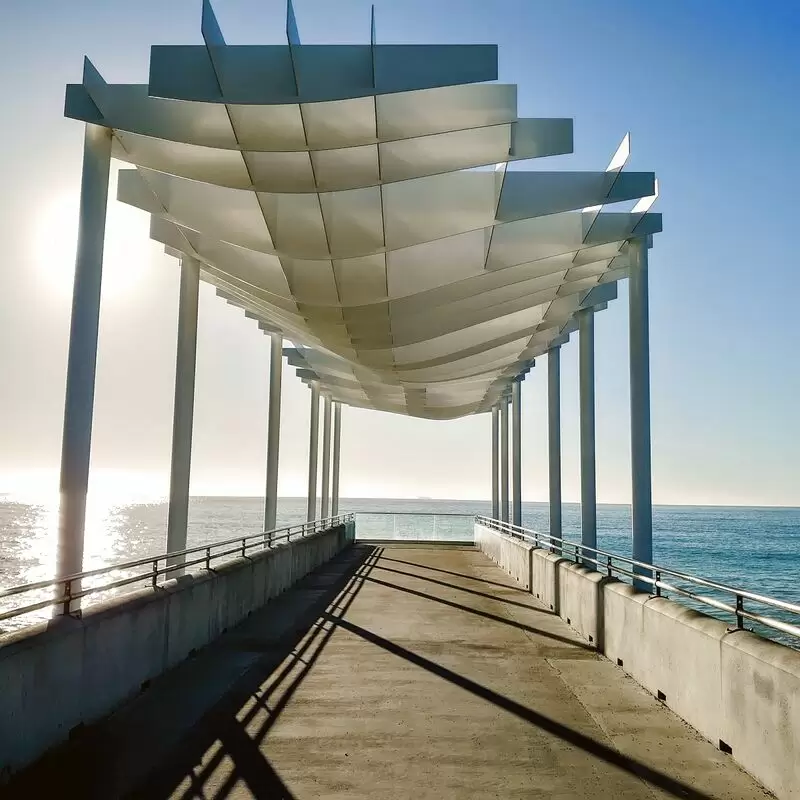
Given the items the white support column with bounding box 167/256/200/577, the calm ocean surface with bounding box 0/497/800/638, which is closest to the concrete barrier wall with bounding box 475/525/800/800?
the white support column with bounding box 167/256/200/577

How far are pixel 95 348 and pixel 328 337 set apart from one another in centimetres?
979

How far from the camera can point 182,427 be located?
12.9 metres

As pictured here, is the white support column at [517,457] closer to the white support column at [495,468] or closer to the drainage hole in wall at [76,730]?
the white support column at [495,468]

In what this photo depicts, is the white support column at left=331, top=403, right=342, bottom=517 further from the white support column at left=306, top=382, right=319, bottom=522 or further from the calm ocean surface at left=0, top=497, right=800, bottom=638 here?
the white support column at left=306, top=382, right=319, bottom=522

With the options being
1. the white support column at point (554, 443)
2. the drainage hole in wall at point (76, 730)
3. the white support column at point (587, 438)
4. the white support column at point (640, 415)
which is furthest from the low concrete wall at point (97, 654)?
the white support column at point (554, 443)

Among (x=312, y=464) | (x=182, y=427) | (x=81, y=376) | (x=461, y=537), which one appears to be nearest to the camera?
(x=81, y=376)

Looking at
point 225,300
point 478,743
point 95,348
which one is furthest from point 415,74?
point 225,300

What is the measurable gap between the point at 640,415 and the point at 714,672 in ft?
21.1

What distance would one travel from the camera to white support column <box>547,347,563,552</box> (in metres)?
20.8

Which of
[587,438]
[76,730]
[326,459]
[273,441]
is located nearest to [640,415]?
[587,438]

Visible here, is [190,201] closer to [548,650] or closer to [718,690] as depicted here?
[548,650]

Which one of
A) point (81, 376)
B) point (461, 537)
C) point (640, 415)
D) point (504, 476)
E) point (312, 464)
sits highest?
point (640, 415)

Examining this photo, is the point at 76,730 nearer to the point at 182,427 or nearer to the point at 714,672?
the point at 714,672

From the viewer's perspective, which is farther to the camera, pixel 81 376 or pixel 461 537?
pixel 461 537
